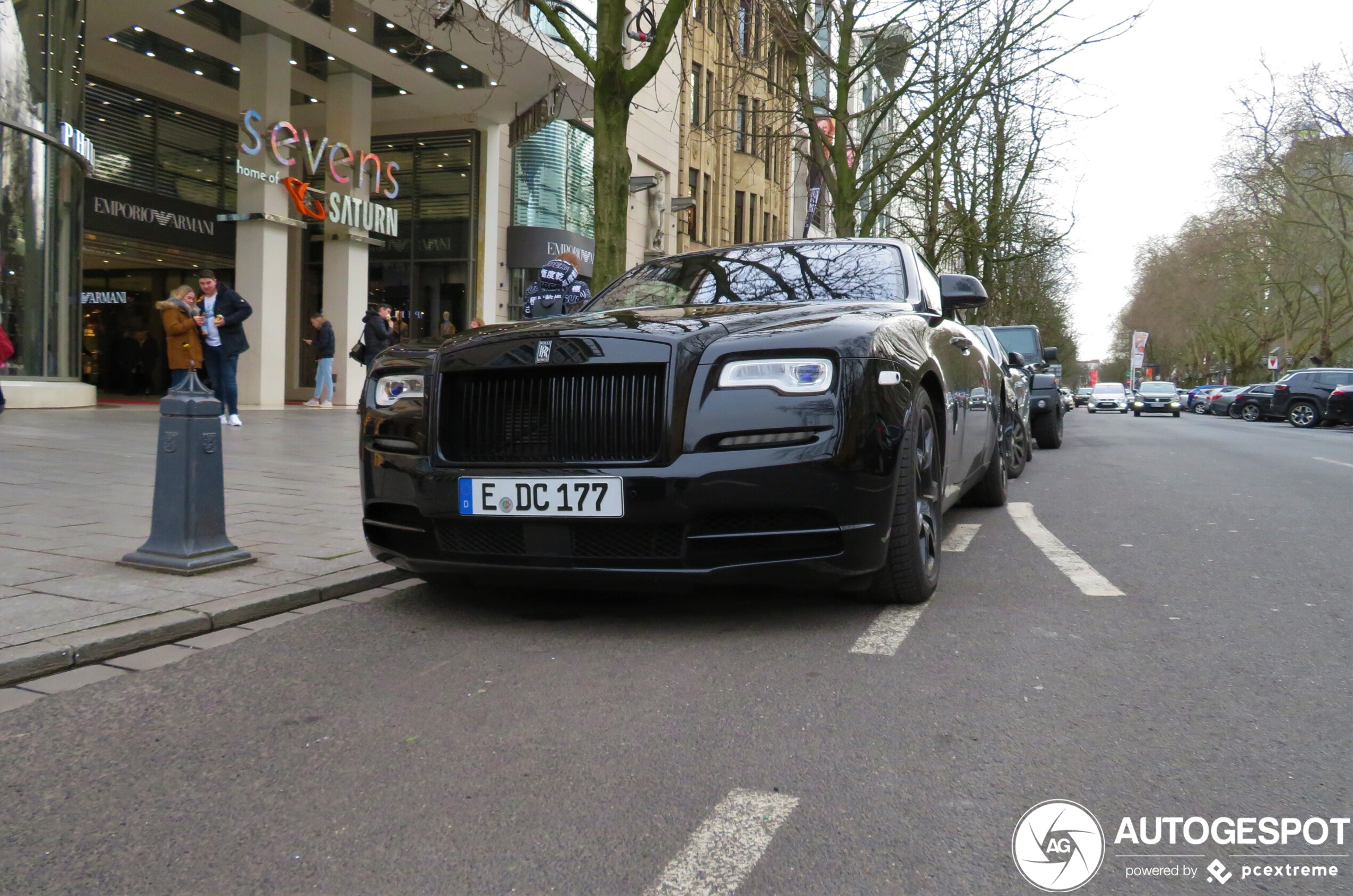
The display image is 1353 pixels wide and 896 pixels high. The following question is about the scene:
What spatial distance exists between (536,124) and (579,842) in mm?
22889

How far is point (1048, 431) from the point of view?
15.3 m

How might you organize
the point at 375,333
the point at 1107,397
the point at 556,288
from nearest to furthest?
the point at 556,288 < the point at 375,333 < the point at 1107,397

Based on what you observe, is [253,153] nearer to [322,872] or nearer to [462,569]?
[462,569]

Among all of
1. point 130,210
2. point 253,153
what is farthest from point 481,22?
point 130,210

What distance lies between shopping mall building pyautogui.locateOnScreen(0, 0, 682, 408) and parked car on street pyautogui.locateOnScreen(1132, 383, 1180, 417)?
100ft

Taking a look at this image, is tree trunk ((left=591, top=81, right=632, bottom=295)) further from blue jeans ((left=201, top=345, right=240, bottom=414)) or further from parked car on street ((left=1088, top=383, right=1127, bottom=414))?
parked car on street ((left=1088, top=383, right=1127, bottom=414))

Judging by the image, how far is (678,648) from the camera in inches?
148

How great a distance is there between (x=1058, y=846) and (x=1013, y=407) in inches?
296

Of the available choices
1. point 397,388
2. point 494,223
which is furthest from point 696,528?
point 494,223

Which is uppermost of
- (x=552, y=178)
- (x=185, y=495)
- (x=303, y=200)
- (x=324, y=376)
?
(x=552, y=178)

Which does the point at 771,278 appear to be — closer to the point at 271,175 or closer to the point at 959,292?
the point at 959,292

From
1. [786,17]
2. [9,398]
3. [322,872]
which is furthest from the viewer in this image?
[786,17]

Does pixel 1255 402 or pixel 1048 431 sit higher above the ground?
pixel 1255 402

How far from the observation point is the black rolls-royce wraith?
3674 mm
